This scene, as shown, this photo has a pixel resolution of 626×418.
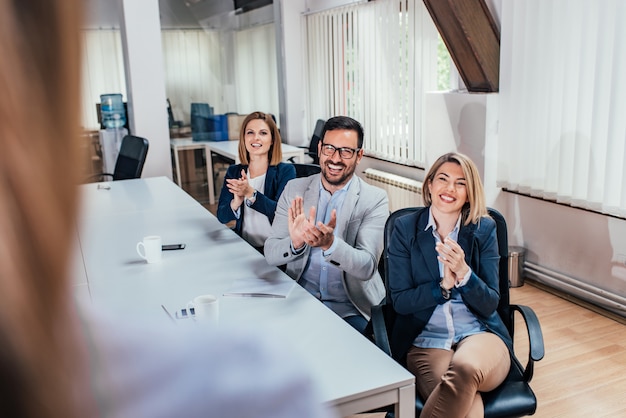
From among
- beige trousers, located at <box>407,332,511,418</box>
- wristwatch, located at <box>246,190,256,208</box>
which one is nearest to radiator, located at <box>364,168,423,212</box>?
wristwatch, located at <box>246,190,256,208</box>

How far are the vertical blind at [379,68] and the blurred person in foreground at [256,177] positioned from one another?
100 inches

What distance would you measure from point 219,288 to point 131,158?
3.32m

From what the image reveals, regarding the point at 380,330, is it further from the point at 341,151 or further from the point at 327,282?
the point at 341,151

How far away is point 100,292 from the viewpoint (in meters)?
2.42

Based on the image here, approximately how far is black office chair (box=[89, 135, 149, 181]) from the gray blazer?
2665 millimetres

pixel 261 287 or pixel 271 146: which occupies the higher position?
pixel 271 146

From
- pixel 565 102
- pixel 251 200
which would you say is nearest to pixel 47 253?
pixel 251 200

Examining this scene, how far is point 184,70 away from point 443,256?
565 centimetres

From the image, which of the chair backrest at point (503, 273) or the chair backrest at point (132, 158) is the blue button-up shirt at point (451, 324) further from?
the chair backrest at point (132, 158)

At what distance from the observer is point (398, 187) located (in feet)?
20.0

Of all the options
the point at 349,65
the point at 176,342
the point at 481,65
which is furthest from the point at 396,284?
the point at 349,65

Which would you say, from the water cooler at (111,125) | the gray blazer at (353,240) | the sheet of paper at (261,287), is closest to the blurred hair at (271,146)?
the gray blazer at (353,240)

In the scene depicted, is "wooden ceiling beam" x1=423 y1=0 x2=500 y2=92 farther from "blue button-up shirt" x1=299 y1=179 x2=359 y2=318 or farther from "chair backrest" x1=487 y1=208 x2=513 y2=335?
"chair backrest" x1=487 y1=208 x2=513 y2=335

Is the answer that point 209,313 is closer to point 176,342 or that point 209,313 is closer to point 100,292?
point 100,292
